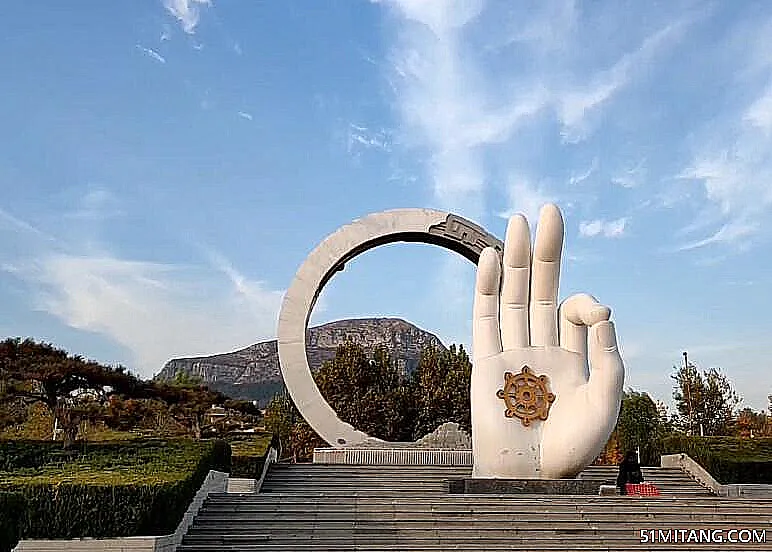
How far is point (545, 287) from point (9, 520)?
9012mm

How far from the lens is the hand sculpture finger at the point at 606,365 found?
1244cm

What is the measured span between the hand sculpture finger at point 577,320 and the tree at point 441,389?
1877 cm

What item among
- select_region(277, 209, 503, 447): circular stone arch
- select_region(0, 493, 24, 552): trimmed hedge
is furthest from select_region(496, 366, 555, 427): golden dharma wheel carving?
select_region(0, 493, 24, 552): trimmed hedge

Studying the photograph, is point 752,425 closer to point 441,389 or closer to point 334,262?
point 441,389

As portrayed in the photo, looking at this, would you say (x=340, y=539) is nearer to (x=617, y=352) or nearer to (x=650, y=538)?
(x=650, y=538)

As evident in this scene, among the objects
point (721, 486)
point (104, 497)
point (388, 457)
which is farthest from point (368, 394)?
point (104, 497)

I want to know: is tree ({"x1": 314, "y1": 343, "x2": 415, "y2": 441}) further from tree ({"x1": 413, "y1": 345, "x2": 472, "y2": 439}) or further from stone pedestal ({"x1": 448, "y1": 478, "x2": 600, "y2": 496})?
stone pedestal ({"x1": 448, "y1": 478, "x2": 600, "y2": 496})

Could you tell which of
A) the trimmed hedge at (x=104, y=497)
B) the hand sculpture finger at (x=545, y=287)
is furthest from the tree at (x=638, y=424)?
the trimmed hedge at (x=104, y=497)

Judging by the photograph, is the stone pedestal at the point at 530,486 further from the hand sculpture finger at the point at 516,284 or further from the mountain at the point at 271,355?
the mountain at the point at 271,355

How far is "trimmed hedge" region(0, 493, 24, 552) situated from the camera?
668cm

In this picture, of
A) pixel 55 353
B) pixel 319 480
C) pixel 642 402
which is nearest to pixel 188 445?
pixel 319 480

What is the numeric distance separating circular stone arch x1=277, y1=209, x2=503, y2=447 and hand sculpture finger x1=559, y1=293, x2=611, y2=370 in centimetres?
590

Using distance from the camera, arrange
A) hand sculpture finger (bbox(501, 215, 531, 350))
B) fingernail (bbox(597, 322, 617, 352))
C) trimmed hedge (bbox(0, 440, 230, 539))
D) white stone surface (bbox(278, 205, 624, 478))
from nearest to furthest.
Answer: trimmed hedge (bbox(0, 440, 230, 539))
fingernail (bbox(597, 322, 617, 352))
white stone surface (bbox(278, 205, 624, 478))
hand sculpture finger (bbox(501, 215, 531, 350))

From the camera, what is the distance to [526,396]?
13.4 metres
